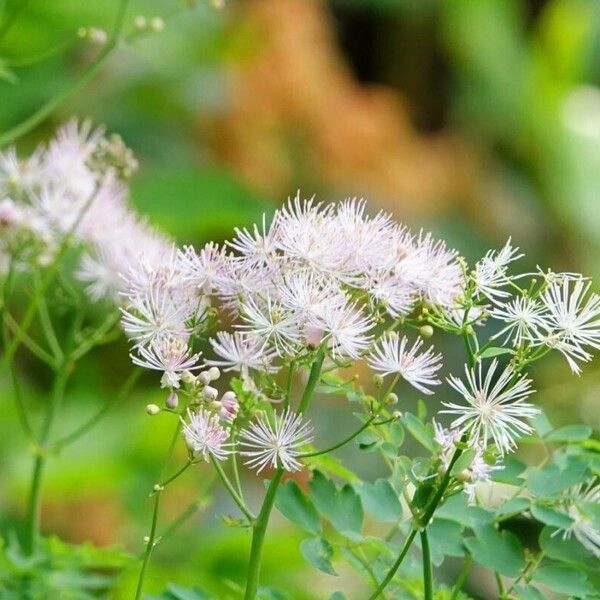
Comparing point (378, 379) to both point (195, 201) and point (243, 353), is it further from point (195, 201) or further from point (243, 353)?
point (195, 201)

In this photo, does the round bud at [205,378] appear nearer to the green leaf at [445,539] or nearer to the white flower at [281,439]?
the white flower at [281,439]

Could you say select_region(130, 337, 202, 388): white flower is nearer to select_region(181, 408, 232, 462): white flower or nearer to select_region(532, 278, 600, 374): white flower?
select_region(181, 408, 232, 462): white flower

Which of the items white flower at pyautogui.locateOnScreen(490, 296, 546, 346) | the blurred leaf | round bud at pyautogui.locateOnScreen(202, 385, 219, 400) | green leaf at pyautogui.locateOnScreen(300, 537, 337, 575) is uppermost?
the blurred leaf

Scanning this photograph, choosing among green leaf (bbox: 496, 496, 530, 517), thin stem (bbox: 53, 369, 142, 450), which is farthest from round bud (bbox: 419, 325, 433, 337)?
thin stem (bbox: 53, 369, 142, 450)

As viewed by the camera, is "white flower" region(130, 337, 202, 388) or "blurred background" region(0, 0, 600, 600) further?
"blurred background" region(0, 0, 600, 600)

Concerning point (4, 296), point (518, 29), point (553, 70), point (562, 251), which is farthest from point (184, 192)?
point (518, 29)

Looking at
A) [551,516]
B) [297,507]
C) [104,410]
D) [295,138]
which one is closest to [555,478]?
[551,516]

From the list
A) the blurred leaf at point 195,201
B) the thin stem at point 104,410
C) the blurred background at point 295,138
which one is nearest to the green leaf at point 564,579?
the thin stem at point 104,410
